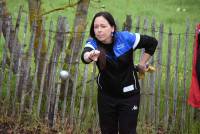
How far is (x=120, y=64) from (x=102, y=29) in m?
0.33

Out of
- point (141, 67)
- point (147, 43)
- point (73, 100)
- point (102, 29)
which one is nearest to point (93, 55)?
point (102, 29)

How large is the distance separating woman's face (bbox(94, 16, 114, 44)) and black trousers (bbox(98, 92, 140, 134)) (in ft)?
1.78

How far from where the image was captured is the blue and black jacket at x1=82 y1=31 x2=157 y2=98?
11.9 feet

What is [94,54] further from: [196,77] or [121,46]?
[196,77]

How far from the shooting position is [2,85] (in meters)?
5.48

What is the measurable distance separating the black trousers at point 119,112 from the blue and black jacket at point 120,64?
0.19 feet

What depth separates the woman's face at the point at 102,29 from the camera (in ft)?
11.7

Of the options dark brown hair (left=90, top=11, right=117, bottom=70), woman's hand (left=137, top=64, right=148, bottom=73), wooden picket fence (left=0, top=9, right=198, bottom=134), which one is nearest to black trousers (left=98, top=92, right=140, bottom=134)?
woman's hand (left=137, top=64, right=148, bottom=73)

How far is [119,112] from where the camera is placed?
385 cm

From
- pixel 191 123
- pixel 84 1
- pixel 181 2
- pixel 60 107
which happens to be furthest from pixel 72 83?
pixel 181 2

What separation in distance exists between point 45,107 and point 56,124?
240 millimetres

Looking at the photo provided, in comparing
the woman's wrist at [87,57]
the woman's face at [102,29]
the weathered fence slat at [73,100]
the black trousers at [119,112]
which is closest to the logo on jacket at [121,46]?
the woman's face at [102,29]

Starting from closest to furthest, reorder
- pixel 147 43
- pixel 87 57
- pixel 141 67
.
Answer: pixel 87 57 → pixel 147 43 → pixel 141 67

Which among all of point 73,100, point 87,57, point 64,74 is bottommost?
point 73,100
